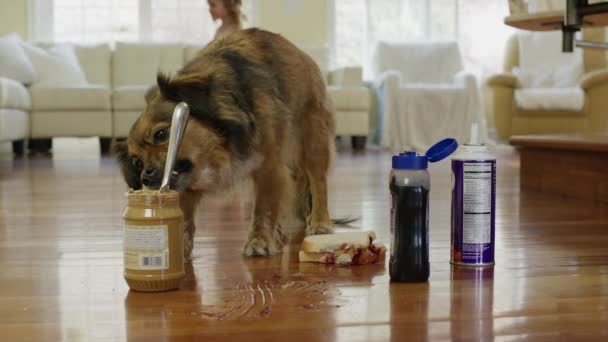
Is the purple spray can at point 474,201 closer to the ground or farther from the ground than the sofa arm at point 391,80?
closer to the ground

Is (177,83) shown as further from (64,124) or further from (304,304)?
(64,124)

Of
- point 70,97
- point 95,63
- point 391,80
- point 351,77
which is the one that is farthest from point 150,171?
point 95,63

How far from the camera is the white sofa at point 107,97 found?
7214 millimetres

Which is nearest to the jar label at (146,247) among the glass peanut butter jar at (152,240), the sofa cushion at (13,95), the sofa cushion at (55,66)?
the glass peanut butter jar at (152,240)

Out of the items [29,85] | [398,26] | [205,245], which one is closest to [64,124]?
[29,85]

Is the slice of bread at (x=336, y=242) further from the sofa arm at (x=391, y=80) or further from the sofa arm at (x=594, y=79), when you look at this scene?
the sofa arm at (x=391, y=80)

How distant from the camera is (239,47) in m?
2.16

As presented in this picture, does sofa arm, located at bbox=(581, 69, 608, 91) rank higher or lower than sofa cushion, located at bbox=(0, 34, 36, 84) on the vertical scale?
lower

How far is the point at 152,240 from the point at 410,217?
58cm

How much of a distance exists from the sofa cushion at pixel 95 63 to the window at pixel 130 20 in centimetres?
98

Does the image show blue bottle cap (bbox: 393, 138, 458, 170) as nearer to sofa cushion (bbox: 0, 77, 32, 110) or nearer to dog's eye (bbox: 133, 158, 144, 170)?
dog's eye (bbox: 133, 158, 144, 170)

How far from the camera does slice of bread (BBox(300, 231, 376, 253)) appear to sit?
1.93m

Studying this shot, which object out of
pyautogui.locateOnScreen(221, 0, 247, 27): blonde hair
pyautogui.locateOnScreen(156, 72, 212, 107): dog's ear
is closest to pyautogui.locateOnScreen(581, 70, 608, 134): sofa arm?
pyautogui.locateOnScreen(221, 0, 247, 27): blonde hair

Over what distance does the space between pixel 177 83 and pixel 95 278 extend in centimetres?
53
